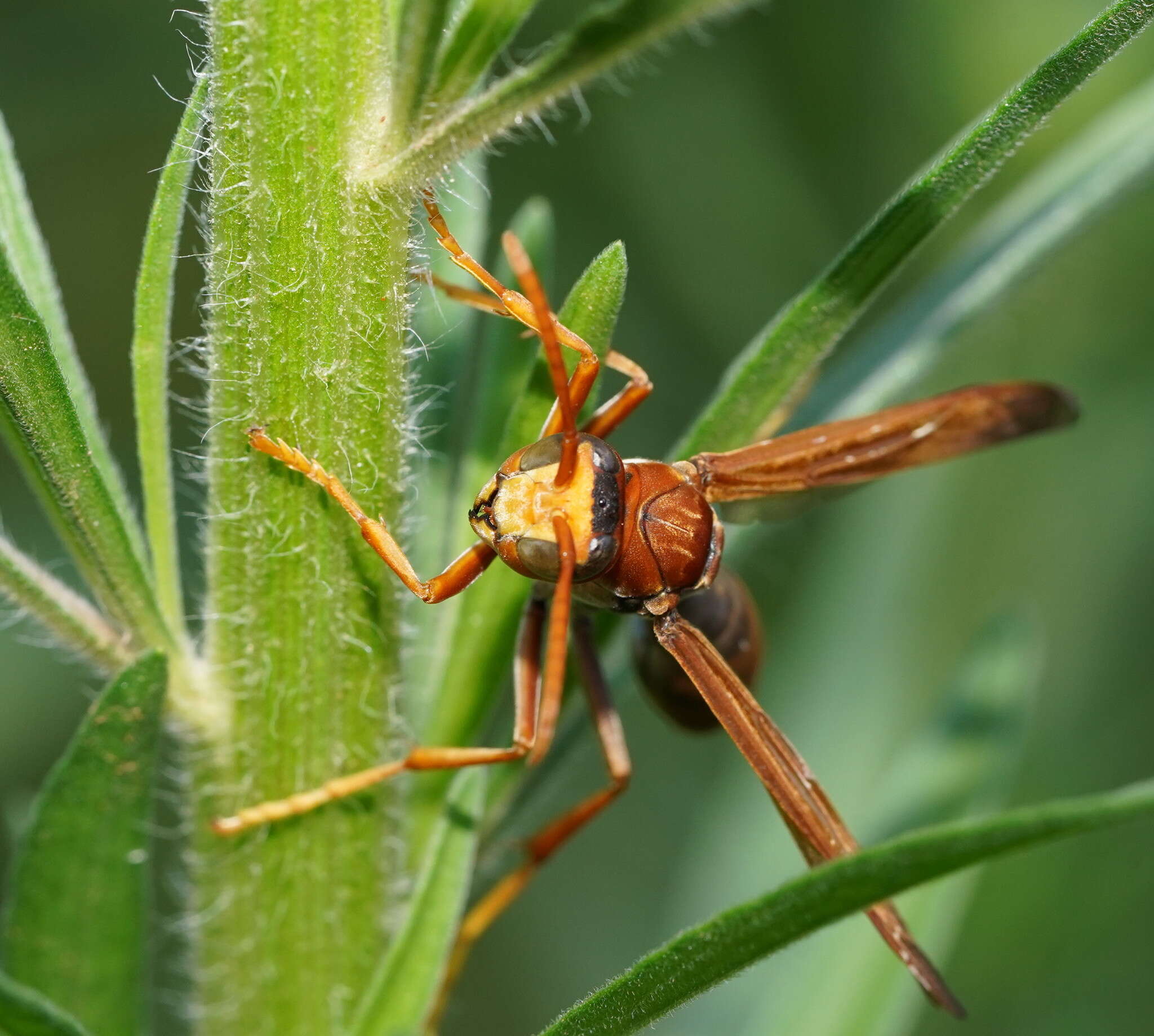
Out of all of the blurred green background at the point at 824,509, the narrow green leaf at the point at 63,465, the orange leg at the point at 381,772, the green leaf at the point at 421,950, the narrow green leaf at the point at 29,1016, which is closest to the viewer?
the narrow green leaf at the point at 29,1016

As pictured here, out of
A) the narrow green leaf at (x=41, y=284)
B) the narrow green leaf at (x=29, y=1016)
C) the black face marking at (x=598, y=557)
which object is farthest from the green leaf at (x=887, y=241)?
the narrow green leaf at (x=29, y=1016)

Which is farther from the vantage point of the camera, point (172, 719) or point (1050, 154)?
point (1050, 154)

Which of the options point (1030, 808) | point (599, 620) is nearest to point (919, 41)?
point (599, 620)

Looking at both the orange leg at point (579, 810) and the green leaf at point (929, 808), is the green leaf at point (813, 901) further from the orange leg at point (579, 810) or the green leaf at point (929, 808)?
the green leaf at point (929, 808)

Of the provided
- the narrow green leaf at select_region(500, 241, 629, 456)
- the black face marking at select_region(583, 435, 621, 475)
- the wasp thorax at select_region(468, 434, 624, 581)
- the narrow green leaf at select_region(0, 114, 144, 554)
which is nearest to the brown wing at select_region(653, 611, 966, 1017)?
the wasp thorax at select_region(468, 434, 624, 581)

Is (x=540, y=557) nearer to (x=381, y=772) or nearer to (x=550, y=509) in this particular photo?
(x=550, y=509)

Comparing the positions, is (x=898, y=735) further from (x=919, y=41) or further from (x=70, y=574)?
(x=70, y=574)
